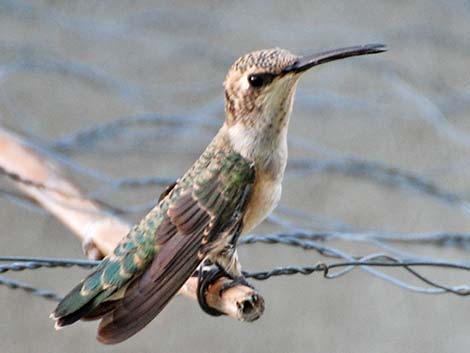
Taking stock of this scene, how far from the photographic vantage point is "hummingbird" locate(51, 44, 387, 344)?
1.82 m

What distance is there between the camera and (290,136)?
434 cm

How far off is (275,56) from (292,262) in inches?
112

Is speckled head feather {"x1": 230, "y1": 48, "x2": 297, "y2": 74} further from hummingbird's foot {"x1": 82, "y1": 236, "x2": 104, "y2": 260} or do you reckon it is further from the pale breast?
hummingbird's foot {"x1": 82, "y1": 236, "x2": 104, "y2": 260}

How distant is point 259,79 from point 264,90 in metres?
0.03

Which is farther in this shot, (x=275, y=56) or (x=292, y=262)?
(x=292, y=262)

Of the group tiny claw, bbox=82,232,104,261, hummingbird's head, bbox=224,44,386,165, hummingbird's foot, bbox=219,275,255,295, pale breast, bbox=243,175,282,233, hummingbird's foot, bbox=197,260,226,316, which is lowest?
tiny claw, bbox=82,232,104,261

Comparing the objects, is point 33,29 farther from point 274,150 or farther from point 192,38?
point 274,150

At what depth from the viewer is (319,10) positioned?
5.20 metres

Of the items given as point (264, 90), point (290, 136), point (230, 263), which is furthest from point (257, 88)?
point (290, 136)

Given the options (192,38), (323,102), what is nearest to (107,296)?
(323,102)

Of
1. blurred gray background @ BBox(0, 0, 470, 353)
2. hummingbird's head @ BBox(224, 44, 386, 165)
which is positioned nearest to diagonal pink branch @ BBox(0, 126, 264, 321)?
hummingbird's head @ BBox(224, 44, 386, 165)

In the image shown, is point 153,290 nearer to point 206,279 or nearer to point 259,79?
point 206,279

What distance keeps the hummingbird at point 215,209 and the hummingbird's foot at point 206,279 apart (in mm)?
12

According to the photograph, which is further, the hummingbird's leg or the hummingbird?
the hummingbird's leg
